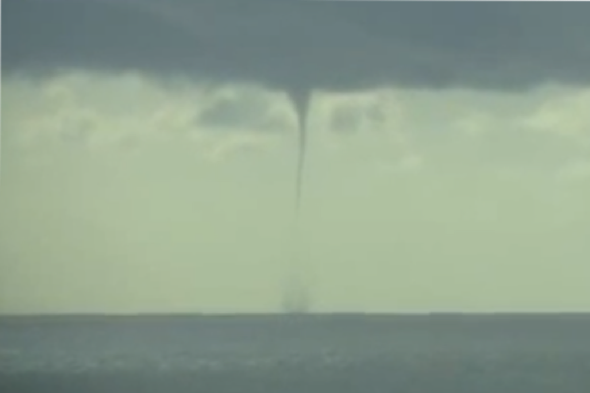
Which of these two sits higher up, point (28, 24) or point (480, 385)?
point (28, 24)

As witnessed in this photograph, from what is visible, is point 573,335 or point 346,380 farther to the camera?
point 346,380

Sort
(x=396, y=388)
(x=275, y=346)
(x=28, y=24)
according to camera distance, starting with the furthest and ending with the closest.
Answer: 1. (x=275, y=346)
2. (x=396, y=388)
3. (x=28, y=24)

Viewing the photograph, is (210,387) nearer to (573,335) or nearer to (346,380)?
(346,380)

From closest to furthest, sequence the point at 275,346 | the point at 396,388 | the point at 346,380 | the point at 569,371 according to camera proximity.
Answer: the point at 346,380
the point at 396,388
the point at 569,371
the point at 275,346

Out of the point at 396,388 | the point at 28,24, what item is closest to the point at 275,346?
the point at 396,388

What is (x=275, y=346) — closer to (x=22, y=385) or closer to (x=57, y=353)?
(x=57, y=353)

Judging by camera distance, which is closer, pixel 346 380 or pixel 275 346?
pixel 346 380

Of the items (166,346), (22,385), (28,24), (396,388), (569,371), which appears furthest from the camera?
(166,346)

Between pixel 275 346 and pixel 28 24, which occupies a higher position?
pixel 28 24

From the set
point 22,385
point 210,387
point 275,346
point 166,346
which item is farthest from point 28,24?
point 166,346
